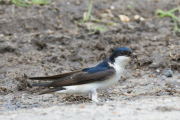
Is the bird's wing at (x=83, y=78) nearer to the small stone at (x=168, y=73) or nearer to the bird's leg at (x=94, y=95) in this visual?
the bird's leg at (x=94, y=95)

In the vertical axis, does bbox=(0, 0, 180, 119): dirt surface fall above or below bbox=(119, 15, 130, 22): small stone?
below

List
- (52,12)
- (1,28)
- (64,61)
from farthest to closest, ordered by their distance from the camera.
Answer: (52,12)
(1,28)
(64,61)

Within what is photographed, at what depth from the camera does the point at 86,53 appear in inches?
239

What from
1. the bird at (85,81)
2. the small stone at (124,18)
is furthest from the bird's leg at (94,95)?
the small stone at (124,18)

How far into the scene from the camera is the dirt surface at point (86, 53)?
3.88 metres

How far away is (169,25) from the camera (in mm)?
7227

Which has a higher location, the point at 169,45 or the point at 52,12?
the point at 52,12

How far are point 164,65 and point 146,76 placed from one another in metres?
0.41

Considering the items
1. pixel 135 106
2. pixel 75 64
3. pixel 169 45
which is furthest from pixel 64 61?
pixel 135 106

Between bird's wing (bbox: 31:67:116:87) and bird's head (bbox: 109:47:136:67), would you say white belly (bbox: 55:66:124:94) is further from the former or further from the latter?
bird's head (bbox: 109:47:136:67)

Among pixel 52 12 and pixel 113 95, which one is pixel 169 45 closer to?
pixel 113 95

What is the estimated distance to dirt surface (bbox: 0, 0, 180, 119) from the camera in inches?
153

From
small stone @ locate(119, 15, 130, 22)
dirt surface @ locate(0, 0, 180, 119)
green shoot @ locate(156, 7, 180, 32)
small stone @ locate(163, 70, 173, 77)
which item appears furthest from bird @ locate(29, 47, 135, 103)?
green shoot @ locate(156, 7, 180, 32)

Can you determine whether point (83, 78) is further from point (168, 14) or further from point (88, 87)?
point (168, 14)
